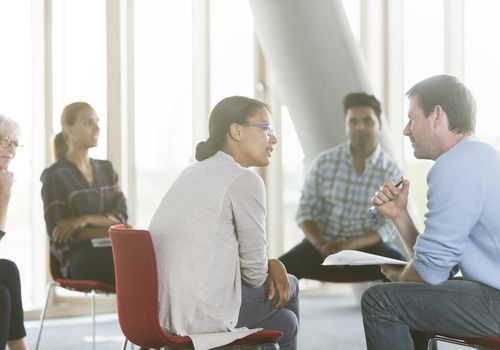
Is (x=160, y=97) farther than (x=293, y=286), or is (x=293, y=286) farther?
(x=160, y=97)

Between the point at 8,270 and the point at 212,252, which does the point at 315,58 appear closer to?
the point at 8,270

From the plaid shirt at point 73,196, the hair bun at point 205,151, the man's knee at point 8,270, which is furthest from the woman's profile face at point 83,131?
the hair bun at point 205,151

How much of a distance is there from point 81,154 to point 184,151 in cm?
213

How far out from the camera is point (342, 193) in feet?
16.1

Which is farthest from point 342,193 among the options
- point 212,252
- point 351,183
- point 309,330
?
point 212,252

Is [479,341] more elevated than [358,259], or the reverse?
[358,259]

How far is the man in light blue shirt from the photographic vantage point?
2496 mm

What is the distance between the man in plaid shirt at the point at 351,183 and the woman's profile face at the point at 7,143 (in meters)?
1.77

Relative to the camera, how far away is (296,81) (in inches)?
222

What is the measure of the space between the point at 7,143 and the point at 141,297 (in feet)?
5.24

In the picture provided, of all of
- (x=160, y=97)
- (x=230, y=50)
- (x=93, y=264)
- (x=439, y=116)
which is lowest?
(x=93, y=264)

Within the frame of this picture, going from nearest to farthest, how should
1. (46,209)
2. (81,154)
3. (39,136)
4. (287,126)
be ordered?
(46,209)
(81,154)
(39,136)
(287,126)

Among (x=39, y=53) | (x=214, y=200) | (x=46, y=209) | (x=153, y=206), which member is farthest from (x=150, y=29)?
(x=214, y=200)

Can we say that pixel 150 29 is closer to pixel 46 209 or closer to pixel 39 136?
pixel 39 136
